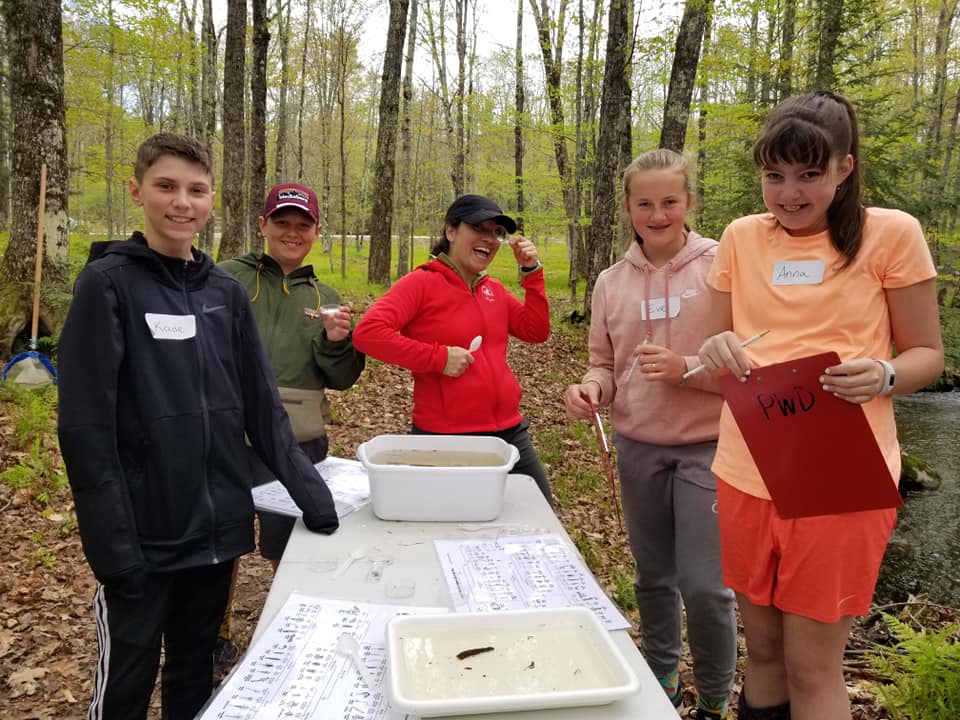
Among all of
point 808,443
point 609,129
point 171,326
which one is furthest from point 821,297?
point 609,129

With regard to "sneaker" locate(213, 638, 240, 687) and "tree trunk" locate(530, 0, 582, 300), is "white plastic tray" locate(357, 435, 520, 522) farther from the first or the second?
"tree trunk" locate(530, 0, 582, 300)

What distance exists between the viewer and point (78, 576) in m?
3.51

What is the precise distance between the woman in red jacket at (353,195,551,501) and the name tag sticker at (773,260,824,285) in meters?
1.22

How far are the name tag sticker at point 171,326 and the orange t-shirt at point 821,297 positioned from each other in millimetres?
1587

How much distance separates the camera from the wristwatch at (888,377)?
138 cm

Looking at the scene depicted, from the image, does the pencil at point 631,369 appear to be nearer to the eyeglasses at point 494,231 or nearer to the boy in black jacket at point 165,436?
the eyeglasses at point 494,231

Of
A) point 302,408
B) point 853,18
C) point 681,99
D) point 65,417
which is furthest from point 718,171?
point 65,417

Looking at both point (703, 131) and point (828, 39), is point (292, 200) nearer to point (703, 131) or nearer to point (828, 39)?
point (828, 39)

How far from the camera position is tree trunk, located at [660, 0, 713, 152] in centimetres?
710

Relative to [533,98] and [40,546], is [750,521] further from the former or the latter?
[533,98]

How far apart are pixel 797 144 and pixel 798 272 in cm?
32

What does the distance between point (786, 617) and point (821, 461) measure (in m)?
0.43

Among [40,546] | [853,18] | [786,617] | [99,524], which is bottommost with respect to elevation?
[40,546]

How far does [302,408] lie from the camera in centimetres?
257
